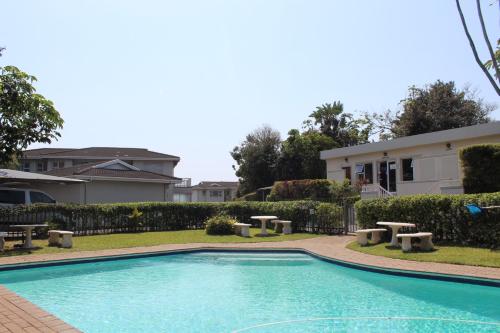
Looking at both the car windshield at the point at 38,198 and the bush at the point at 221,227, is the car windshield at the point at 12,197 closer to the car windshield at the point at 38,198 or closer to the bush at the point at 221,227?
the car windshield at the point at 38,198

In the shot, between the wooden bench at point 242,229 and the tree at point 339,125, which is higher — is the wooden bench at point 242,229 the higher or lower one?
the lower one

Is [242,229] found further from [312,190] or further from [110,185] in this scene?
[110,185]

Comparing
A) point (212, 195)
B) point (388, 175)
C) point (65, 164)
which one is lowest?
point (212, 195)

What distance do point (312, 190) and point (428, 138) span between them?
27.0 feet

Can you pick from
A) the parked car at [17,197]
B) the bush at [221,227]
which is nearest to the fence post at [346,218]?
the bush at [221,227]

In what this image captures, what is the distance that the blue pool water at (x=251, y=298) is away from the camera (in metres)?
7.64

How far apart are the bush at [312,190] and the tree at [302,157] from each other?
44.6 ft

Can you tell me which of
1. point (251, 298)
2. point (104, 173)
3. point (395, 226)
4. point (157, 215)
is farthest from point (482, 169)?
point (104, 173)

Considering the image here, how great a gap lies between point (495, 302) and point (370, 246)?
255 inches

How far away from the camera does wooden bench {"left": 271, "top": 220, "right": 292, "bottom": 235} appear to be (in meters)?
20.4

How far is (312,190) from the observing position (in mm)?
28719

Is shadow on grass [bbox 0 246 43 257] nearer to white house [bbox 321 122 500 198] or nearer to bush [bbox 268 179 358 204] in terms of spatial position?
bush [bbox 268 179 358 204]

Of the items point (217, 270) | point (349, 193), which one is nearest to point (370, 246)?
point (217, 270)

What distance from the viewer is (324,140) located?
47.1 metres
